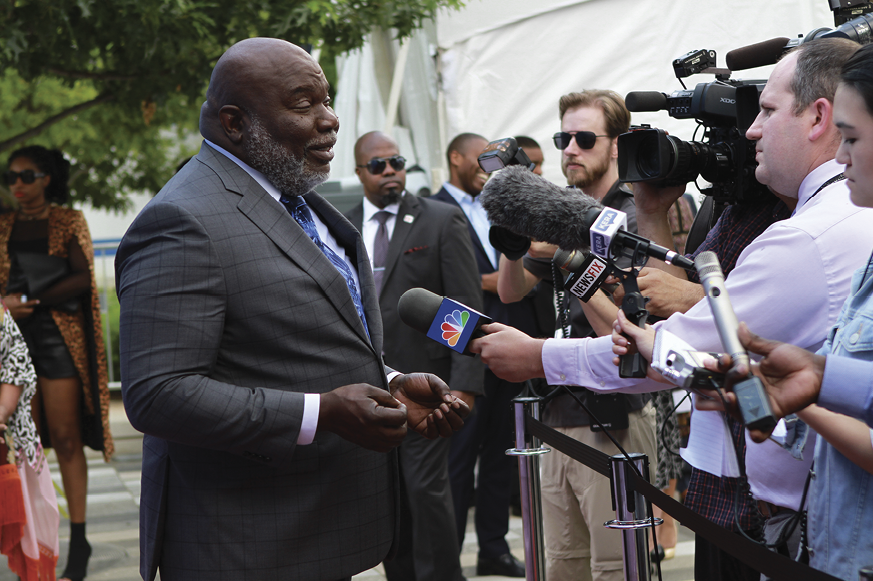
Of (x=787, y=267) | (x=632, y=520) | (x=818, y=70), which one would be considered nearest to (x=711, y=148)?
(x=818, y=70)

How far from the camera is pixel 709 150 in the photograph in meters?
2.67

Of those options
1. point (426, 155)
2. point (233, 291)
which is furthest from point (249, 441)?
point (426, 155)

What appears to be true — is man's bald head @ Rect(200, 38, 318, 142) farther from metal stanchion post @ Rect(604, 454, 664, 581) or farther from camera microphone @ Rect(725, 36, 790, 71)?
camera microphone @ Rect(725, 36, 790, 71)

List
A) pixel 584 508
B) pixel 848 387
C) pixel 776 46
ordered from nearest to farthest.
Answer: pixel 848 387, pixel 776 46, pixel 584 508

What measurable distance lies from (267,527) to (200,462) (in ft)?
0.78

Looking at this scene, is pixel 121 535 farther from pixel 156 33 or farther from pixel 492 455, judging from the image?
pixel 156 33

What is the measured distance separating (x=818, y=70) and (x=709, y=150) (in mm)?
548

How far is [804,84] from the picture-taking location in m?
2.17

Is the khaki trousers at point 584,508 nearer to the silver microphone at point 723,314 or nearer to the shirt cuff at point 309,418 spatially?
the shirt cuff at point 309,418

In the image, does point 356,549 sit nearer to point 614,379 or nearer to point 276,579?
point 276,579

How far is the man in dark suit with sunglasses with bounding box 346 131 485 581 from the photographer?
14.7 ft

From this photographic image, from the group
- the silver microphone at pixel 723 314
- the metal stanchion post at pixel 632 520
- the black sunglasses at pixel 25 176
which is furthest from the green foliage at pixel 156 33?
the silver microphone at pixel 723 314

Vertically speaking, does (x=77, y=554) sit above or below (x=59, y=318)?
below

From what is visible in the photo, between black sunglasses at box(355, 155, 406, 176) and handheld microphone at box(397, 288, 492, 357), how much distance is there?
9.56 ft
